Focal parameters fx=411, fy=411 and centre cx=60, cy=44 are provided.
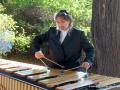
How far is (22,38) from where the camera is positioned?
38.0 ft

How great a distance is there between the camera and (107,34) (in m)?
6.71

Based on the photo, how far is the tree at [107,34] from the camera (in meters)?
6.62

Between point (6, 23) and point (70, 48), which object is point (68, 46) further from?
point (6, 23)

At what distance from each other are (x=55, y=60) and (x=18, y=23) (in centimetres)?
714

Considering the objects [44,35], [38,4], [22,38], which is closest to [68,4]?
[38,4]

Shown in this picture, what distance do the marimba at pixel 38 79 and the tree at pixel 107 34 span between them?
177cm

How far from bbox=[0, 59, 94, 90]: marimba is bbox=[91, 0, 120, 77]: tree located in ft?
5.79

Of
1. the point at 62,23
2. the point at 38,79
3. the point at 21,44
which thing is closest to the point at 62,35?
the point at 62,23

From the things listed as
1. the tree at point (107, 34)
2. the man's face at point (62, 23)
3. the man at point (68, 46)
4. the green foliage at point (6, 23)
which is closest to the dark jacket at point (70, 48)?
the man at point (68, 46)

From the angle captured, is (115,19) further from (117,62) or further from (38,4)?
(38,4)

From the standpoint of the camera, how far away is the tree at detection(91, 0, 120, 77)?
6617mm

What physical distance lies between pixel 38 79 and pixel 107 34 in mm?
2355

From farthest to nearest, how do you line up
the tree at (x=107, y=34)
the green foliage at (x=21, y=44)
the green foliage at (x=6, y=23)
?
the green foliage at (x=21, y=44)
the green foliage at (x=6, y=23)
the tree at (x=107, y=34)

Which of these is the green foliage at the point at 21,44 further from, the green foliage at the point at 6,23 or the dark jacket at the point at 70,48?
the dark jacket at the point at 70,48
